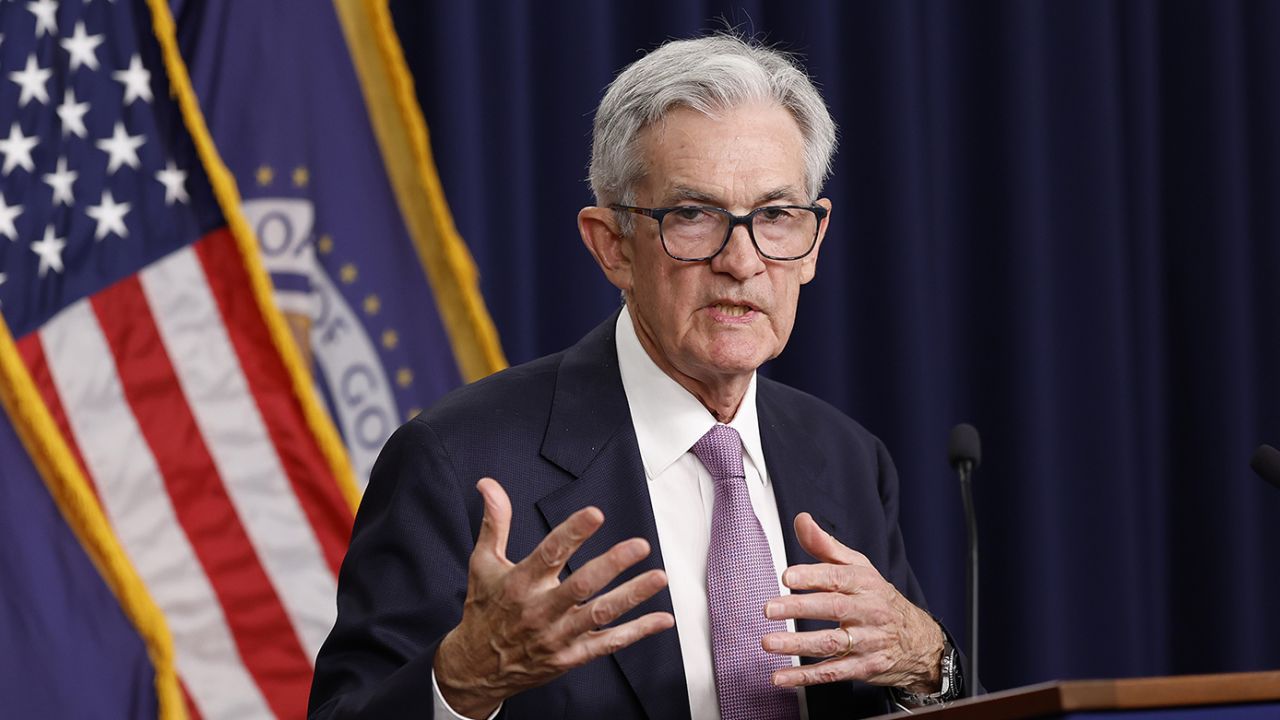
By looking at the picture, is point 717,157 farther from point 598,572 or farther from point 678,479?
point 598,572

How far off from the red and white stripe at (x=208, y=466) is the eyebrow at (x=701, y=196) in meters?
1.12

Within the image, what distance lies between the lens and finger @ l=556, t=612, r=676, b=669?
1356 millimetres

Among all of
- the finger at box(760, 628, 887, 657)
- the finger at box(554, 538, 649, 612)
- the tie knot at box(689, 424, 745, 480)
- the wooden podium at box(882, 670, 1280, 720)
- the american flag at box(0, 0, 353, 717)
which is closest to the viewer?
the wooden podium at box(882, 670, 1280, 720)

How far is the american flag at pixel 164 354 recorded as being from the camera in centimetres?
249

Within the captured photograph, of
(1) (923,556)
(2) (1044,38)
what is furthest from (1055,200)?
(1) (923,556)

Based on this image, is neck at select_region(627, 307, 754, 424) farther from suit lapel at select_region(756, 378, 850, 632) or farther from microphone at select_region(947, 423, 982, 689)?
microphone at select_region(947, 423, 982, 689)

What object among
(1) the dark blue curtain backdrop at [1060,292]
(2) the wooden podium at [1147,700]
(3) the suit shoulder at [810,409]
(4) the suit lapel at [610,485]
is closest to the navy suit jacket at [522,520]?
(4) the suit lapel at [610,485]

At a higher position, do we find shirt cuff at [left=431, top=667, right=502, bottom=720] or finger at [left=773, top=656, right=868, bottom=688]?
shirt cuff at [left=431, top=667, right=502, bottom=720]

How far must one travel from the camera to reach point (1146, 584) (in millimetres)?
3504

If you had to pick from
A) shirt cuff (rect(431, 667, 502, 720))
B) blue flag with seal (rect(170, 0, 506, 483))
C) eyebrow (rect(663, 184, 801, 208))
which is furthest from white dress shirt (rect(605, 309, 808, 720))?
blue flag with seal (rect(170, 0, 506, 483))

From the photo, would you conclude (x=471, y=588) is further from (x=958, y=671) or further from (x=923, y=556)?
(x=923, y=556)

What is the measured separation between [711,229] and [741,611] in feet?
1.58

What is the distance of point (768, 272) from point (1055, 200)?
77.4 inches

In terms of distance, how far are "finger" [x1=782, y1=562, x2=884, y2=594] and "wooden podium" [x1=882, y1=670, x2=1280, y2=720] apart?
0.37m
